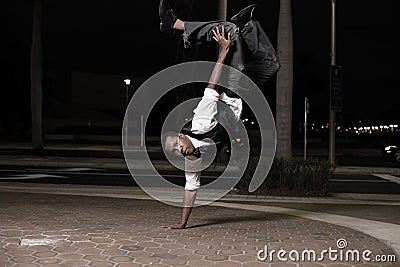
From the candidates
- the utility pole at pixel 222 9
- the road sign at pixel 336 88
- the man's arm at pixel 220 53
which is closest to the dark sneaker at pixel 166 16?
the man's arm at pixel 220 53

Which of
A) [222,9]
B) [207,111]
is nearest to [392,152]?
[222,9]

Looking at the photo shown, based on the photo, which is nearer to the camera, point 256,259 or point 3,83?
point 256,259

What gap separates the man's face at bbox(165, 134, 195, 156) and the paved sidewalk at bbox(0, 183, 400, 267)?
1.12 m

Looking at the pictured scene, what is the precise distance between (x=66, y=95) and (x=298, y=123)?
30.7 meters

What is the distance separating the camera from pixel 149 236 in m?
7.57

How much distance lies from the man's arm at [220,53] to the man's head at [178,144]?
0.84 m

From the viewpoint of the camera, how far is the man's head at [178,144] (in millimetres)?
7301

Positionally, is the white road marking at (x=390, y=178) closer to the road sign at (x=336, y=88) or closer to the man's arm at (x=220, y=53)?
the road sign at (x=336, y=88)

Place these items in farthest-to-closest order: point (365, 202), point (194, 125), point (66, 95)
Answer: point (66, 95), point (365, 202), point (194, 125)

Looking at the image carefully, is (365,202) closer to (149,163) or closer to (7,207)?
(7,207)

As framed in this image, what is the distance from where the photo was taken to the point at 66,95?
75875 millimetres

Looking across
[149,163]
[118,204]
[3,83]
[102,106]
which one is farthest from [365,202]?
[102,106]

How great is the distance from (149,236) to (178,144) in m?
1.29

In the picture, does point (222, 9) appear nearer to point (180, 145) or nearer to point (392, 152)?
point (392, 152)
